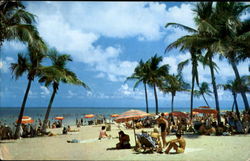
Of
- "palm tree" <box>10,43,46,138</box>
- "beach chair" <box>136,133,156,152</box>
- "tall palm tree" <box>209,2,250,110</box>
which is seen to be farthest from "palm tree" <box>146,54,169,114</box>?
"beach chair" <box>136,133,156,152</box>

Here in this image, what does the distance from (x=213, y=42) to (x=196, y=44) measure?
54.0 inches

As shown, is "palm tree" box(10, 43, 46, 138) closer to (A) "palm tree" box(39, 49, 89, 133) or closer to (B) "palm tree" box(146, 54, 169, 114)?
(A) "palm tree" box(39, 49, 89, 133)

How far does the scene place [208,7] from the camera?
19531mm

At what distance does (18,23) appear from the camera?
12.7m

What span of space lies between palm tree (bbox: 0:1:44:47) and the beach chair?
749 centimetres

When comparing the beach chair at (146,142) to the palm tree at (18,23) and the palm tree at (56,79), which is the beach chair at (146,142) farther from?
the palm tree at (56,79)

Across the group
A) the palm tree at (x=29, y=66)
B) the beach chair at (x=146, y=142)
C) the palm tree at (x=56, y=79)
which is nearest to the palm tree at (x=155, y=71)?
the palm tree at (x=56, y=79)

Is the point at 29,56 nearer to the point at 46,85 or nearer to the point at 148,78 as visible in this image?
the point at 46,85

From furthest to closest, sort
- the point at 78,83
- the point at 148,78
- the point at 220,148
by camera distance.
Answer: the point at 148,78
the point at 78,83
the point at 220,148

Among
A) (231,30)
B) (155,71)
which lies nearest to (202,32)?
(231,30)

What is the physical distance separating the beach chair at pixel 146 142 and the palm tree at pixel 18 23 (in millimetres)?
7490

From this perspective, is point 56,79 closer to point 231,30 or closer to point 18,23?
point 18,23

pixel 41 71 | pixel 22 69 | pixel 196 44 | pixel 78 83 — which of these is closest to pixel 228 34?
pixel 196 44

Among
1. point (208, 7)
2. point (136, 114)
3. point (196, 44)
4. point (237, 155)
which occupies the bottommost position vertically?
point (237, 155)
